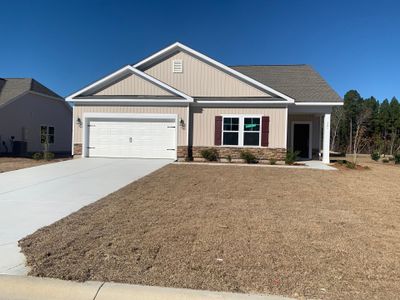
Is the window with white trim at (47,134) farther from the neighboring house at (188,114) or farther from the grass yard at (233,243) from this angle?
the grass yard at (233,243)

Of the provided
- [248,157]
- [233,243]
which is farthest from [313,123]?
[233,243]

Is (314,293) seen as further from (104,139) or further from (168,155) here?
(104,139)

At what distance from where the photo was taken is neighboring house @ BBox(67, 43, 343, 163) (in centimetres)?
1653

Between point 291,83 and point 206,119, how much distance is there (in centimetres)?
652

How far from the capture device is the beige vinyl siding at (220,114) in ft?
54.2

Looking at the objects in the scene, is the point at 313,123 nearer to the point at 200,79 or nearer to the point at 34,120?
the point at 200,79

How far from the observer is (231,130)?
1678 cm

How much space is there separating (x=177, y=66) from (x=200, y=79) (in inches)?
61.0

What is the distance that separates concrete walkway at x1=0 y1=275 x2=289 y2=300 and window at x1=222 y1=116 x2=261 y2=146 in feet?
44.7

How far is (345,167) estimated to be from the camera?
15258 millimetres

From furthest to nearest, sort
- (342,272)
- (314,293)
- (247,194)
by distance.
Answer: (247,194) < (342,272) < (314,293)

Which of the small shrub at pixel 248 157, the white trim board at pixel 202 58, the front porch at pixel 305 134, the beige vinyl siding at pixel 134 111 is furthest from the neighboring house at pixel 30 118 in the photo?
the front porch at pixel 305 134

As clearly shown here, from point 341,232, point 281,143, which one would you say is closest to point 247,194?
point 341,232

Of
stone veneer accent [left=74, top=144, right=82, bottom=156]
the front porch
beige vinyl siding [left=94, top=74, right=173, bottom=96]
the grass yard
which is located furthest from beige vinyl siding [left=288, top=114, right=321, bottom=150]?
stone veneer accent [left=74, top=144, right=82, bottom=156]
